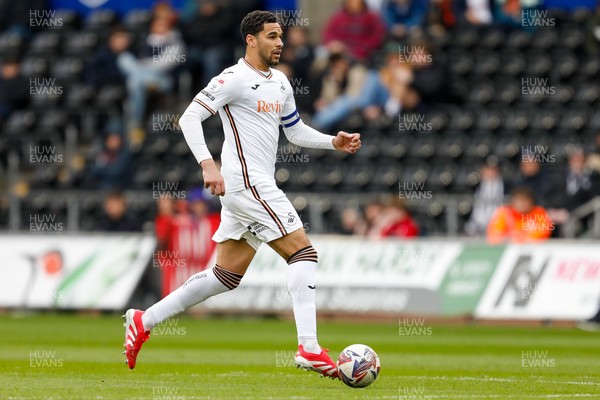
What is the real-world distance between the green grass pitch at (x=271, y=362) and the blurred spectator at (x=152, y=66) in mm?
5900

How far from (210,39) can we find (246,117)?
15.7 meters

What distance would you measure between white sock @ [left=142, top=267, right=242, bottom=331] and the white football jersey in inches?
28.9

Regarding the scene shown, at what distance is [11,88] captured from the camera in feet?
89.4

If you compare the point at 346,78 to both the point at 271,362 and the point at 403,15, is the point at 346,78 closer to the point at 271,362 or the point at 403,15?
the point at 403,15

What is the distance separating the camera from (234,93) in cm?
1054

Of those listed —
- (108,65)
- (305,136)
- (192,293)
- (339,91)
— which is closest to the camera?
(192,293)

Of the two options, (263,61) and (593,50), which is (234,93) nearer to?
(263,61)

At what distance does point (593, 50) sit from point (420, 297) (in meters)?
6.77

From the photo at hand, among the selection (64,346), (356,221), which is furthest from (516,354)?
(356,221)

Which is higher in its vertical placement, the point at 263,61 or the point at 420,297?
the point at 263,61

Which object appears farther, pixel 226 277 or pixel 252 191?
pixel 226 277

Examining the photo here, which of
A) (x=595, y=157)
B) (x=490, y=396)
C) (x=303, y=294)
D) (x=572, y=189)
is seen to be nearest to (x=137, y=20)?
(x=595, y=157)

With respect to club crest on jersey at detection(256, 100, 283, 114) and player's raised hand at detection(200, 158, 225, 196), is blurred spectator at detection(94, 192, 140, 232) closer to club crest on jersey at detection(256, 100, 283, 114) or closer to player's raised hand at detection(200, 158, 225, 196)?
club crest on jersey at detection(256, 100, 283, 114)

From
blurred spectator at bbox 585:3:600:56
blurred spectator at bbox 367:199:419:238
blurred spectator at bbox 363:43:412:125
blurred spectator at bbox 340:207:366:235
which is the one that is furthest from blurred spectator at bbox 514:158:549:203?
blurred spectator at bbox 585:3:600:56
